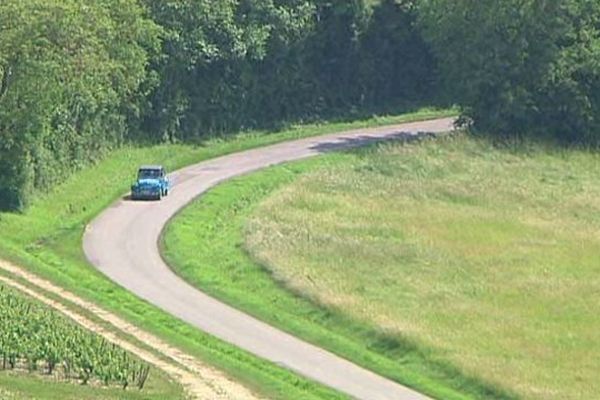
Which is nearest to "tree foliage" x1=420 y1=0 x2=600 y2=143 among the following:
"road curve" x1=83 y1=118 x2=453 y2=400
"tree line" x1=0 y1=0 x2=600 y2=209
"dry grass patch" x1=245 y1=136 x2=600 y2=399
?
"tree line" x1=0 y1=0 x2=600 y2=209

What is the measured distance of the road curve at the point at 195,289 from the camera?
50750 millimetres

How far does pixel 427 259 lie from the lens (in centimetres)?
6656

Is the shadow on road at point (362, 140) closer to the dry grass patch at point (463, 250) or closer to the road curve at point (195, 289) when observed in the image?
the road curve at point (195, 289)

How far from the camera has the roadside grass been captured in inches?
1956

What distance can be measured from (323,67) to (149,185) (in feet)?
99.4

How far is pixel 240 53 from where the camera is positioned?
96375 mm

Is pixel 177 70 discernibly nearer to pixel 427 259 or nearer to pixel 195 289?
pixel 427 259

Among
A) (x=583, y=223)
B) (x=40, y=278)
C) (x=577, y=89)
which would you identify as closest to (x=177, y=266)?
(x=40, y=278)

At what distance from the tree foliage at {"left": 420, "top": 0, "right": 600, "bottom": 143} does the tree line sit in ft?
0.26

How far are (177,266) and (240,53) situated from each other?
111ft

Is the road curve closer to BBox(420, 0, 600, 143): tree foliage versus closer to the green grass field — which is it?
the green grass field

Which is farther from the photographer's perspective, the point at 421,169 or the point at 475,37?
the point at 475,37

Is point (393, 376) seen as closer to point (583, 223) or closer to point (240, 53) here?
point (583, 223)

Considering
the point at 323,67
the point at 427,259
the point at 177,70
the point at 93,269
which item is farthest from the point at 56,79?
the point at 323,67
